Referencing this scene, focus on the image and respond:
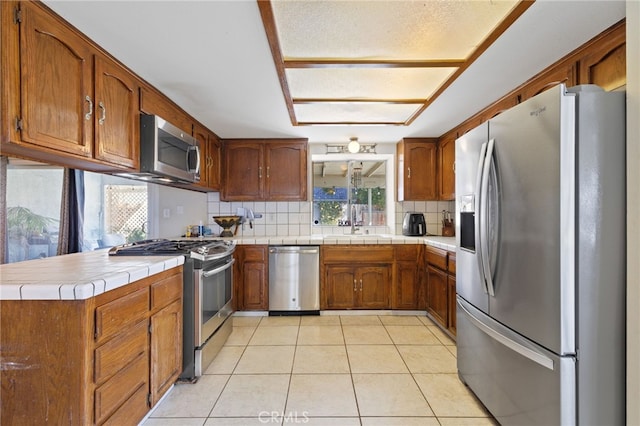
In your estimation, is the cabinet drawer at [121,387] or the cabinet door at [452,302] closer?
the cabinet drawer at [121,387]

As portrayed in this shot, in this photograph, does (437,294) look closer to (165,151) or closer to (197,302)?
(197,302)

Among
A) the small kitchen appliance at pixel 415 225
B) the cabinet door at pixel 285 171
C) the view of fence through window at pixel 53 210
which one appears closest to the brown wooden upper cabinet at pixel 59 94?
the view of fence through window at pixel 53 210

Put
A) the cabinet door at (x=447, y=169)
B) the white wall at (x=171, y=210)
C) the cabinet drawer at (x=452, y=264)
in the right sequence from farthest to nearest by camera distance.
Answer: the white wall at (x=171, y=210), the cabinet door at (x=447, y=169), the cabinet drawer at (x=452, y=264)

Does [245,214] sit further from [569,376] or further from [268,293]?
[569,376]

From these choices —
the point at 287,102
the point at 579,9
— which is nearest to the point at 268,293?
the point at 287,102

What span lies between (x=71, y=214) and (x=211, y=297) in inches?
53.7

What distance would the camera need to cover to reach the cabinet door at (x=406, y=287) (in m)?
3.13

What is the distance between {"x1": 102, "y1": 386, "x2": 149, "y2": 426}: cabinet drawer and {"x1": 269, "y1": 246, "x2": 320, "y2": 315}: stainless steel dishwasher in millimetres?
1726

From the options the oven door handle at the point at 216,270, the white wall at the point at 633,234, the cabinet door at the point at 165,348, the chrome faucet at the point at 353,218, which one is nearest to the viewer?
the white wall at the point at 633,234

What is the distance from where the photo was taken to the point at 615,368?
1078mm

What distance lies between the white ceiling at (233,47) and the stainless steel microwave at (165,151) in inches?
11.1

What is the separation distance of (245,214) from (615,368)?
134 inches

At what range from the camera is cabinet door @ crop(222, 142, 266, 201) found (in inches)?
136

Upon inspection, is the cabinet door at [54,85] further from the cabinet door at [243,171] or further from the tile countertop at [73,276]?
the cabinet door at [243,171]
